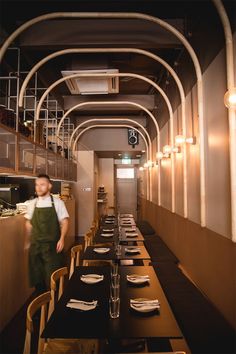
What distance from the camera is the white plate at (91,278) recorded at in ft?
8.62

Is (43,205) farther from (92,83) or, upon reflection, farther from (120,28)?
(120,28)

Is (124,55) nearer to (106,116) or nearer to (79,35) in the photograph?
(79,35)

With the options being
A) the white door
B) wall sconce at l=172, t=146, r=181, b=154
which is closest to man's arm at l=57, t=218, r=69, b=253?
wall sconce at l=172, t=146, r=181, b=154

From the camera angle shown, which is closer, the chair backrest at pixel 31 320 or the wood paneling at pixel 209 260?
the chair backrest at pixel 31 320

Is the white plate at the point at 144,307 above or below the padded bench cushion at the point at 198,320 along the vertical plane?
above

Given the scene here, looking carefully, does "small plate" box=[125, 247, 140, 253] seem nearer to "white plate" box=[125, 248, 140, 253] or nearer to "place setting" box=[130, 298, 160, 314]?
"white plate" box=[125, 248, 140, 253]

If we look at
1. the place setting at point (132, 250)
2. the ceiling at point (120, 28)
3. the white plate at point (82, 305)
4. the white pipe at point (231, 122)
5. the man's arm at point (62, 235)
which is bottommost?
the white plate at point (82, 305)

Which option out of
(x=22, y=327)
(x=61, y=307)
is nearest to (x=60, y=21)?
(x=61, y=307)

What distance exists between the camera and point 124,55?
17.3 feet

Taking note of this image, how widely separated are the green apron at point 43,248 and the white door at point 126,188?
35.6 feet

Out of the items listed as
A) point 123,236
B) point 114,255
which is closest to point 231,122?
point 114,255

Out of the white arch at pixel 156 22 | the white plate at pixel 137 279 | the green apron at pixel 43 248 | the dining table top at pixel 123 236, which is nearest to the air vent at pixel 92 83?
the white arch at pixel 156 22

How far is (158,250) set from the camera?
5234mm

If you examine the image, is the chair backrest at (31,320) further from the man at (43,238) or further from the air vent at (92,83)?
the air vent at (92,83)
